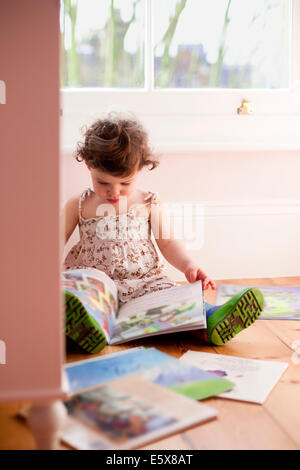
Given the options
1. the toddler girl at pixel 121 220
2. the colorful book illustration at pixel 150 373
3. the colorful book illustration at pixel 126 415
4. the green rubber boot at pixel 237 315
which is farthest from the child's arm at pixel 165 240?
the colorful book illustration at pixel 126 415

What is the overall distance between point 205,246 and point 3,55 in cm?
122

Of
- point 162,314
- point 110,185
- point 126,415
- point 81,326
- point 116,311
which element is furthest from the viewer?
point 110,185

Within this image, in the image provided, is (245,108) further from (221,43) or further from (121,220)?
(121,220)

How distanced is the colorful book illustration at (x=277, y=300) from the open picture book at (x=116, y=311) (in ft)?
0.69

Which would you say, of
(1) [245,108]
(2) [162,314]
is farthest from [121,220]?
(1) [245,108]

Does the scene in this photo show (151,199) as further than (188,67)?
No

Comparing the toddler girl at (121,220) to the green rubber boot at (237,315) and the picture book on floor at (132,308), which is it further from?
the green rubber boot at (237,315)

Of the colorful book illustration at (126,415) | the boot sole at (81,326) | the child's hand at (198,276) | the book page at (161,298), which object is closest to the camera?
the colorful book illustration at (126,415)

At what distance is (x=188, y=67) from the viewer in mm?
1759

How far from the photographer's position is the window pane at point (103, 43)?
5.58 ft

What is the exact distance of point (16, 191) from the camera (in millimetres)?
569

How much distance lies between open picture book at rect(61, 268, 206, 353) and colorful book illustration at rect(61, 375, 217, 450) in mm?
182

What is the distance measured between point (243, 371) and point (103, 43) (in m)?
1.17

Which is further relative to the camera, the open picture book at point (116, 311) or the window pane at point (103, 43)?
the window pane at point (103, 43)
